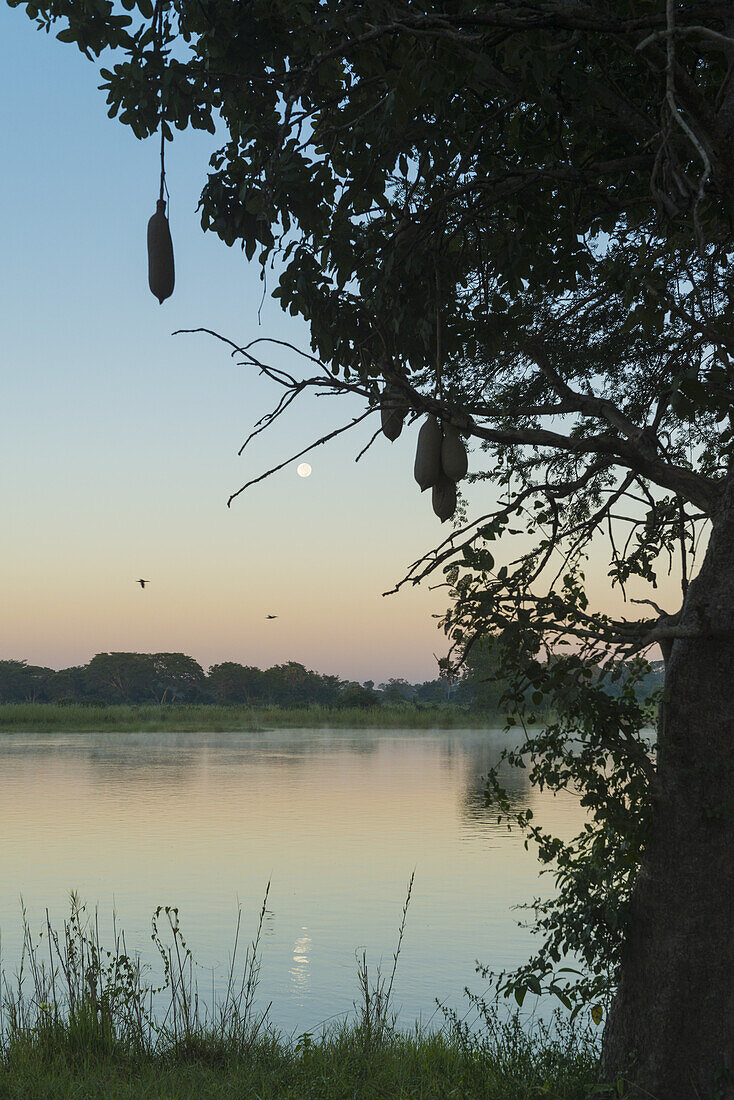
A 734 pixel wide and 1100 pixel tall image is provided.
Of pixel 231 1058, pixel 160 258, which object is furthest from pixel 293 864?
pixel 160 258

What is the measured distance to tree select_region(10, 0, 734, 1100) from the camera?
4023 millimetres

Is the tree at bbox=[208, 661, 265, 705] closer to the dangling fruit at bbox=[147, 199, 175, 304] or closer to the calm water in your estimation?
the calm water

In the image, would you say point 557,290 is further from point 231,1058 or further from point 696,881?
point 231,1058

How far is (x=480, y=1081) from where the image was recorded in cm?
583

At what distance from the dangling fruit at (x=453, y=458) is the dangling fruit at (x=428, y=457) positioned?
0.02 metres

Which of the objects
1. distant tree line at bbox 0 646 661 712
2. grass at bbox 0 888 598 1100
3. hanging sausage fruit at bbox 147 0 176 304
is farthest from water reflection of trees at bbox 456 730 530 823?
distant tree line at bbox 0 646 661 712

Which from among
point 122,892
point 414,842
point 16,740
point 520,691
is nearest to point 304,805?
point 414,842

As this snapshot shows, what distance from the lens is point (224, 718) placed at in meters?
60.8

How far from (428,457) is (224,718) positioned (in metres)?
59.4

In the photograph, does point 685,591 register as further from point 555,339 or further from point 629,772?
point 555,339

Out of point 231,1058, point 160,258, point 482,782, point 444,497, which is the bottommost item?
point 482,782

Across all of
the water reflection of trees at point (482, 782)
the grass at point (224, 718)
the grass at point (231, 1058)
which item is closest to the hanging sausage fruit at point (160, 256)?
the grass at point (231, 1058)

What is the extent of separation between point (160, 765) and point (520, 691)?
28.4 meters

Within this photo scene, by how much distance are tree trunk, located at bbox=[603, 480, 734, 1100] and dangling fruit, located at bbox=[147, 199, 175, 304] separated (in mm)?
3013
